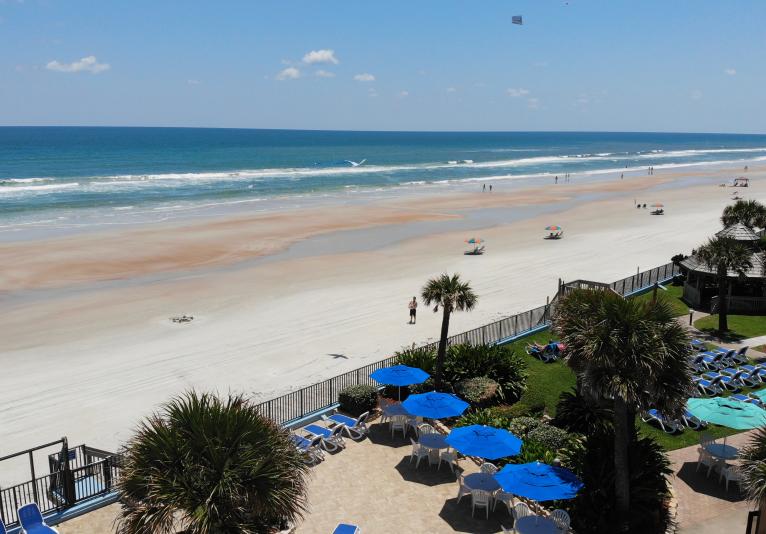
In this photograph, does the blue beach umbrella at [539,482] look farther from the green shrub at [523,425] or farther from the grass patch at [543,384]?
the grass patch at [543,384]

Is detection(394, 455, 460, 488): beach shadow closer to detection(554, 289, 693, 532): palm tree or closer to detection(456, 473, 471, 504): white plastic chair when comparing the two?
detection(456, 473, 471, 504): white plastic chair

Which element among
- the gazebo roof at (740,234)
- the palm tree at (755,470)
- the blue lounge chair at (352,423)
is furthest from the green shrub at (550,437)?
the gazebo roof at (740,234)

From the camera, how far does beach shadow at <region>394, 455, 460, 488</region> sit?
49.5ft

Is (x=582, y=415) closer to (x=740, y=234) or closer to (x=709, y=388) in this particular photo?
(x=709, y=388)

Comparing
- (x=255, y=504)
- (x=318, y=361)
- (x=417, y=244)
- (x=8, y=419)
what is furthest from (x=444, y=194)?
(x=255, y=504)

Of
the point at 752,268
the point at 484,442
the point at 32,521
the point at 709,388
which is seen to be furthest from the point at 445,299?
the point at 752,268

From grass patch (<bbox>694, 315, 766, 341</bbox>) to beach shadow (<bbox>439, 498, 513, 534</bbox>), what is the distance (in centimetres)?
1549

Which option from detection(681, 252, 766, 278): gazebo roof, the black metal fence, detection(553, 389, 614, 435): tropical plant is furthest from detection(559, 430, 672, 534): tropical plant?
detection(681, 252, 766, 278): gazebo roof

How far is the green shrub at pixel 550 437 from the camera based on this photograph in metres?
15.7

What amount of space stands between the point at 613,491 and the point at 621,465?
863 mm

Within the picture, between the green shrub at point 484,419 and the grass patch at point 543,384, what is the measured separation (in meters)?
1.16

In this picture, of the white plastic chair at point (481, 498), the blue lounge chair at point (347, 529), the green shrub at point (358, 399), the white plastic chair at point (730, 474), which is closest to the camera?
the blue lounge chair at point (347, 529)

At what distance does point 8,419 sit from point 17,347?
23.5ft

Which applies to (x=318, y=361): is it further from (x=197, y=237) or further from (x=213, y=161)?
(x=213, y=161)
